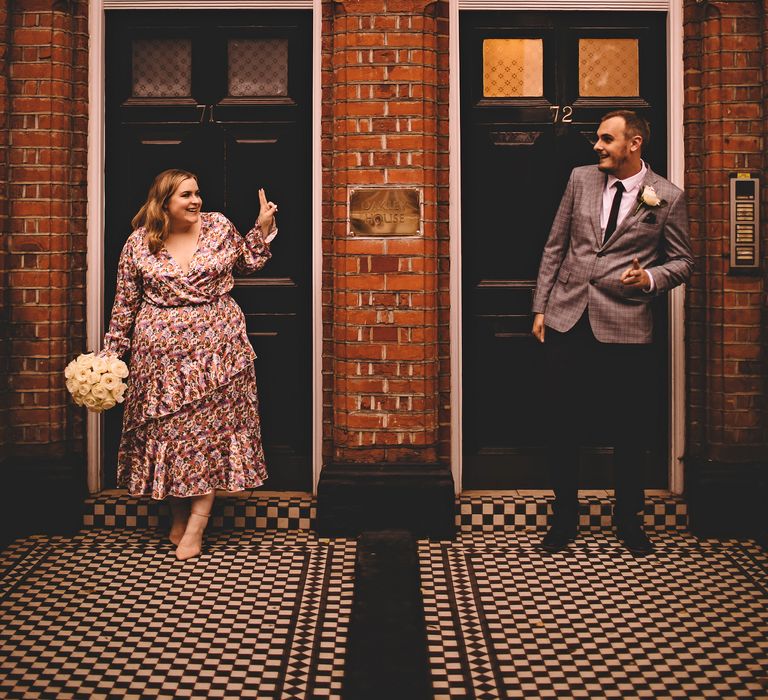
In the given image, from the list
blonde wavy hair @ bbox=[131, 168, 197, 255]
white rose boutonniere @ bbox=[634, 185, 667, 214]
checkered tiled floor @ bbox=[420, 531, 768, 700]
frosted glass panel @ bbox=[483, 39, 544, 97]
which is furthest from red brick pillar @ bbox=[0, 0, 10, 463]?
white rose boutonniere @ bbox=[634, 185, 667, 214]

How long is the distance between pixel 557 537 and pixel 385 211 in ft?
6.17

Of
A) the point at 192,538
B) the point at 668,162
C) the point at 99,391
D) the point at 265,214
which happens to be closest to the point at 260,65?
the point at 265,214

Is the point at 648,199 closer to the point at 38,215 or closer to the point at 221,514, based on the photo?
the point at 221,514

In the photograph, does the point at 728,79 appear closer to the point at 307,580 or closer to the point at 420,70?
the point at 420,70

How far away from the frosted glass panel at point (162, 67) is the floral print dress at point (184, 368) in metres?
1.02

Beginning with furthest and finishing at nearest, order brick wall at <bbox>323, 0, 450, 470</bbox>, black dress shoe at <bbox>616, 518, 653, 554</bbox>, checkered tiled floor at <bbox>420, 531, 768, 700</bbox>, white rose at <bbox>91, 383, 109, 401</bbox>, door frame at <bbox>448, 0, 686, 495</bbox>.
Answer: door frame at <bbox>448, 0, 686, 495</bbox>
brick wall at <bbox>323, 0, 450, 470</bbox>
black dress shoe at <bbox>616, 518, 653, 554</bbox>
white rose at <bbox>91, 383, 109, 401</bbox>
checkered tiled floor at <bbox>420, 531, 768, 700</bbox>

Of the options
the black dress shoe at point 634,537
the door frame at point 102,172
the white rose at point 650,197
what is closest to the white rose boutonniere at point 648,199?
the white rose at point 650,197

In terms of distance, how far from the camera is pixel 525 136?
481 centimetres

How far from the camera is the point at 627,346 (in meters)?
4.22

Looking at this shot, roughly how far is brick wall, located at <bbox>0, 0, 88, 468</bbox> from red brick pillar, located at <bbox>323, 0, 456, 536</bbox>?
56.3 inches

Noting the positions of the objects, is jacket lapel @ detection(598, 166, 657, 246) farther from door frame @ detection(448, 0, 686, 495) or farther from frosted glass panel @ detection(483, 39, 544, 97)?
frosted glass panel @ detection(483, 39, 544, 97)

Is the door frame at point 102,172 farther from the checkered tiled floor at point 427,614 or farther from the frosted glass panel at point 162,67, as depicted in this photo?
the checkered tiled floor at point 427,614

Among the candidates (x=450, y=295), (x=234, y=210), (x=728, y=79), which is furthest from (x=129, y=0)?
(x=728, y=79)

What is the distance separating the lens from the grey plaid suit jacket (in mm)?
4148
